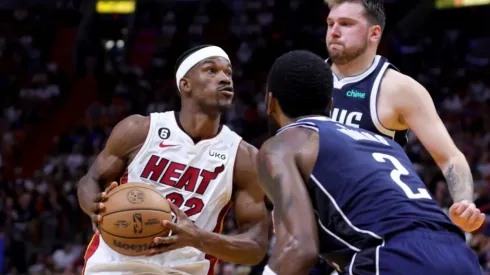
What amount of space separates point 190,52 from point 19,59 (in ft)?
49.3

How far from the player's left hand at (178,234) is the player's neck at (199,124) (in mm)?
775

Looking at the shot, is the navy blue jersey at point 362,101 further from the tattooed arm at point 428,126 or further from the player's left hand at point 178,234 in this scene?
the player's left hand at point 178,234

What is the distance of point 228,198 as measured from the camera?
17.2 feet

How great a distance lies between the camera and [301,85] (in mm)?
3490

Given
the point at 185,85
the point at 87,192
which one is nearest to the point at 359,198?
the point at 87,192

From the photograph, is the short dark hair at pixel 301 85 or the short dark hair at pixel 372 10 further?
the short dark hair at pixel 372 10

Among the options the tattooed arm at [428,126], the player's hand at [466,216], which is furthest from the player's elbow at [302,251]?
the tattooed arm at [428,126]

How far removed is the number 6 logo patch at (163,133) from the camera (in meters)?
5.29

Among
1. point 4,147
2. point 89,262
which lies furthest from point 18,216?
point 89,262

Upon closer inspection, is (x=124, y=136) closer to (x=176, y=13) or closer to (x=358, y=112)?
(x=358, y=112)

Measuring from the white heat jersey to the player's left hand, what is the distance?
31cm

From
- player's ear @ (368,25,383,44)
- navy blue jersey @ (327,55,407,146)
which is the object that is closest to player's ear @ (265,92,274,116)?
navy blue jersey @ (327,55,407,146)

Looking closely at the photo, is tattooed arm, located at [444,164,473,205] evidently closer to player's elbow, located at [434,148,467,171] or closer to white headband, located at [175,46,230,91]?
player's elbow, located at [434,148,467,171]

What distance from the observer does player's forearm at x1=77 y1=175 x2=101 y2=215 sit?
5.09 m
